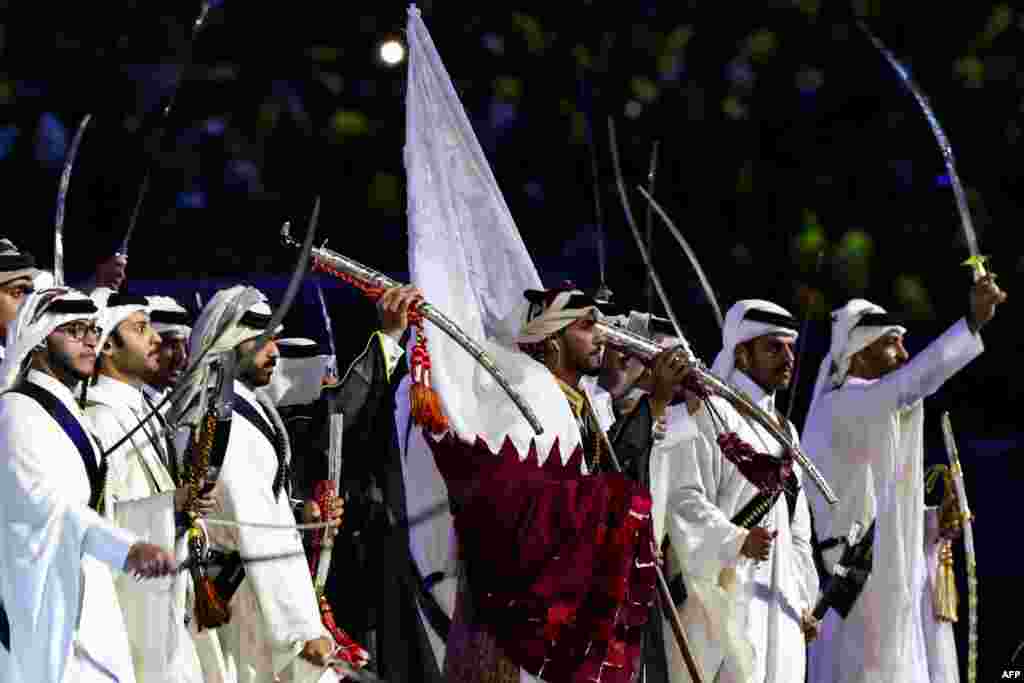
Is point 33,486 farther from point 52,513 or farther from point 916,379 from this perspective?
point 916,379

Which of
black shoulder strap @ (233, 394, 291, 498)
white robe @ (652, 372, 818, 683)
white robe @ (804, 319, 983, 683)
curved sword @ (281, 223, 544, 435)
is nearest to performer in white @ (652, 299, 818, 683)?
white robe @ (652, 372, 818, 683)

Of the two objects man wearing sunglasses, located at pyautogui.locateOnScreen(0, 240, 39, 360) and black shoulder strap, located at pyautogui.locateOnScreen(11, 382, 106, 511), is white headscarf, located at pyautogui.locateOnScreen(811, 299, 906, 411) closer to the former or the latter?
man wearing sunglasses, located at pyautogui.locateOnScreen(0, 240, 39, 360)

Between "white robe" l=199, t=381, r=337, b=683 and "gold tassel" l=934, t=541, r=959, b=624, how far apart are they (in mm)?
3349

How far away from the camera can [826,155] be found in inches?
477

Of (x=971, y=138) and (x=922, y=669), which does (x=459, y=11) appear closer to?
(x=971, y=138)

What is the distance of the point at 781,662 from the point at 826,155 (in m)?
5.20

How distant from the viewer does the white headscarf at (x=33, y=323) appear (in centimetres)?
571

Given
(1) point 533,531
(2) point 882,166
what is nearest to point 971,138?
(2) point 882,166

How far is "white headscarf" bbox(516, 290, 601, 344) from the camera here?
6.81m

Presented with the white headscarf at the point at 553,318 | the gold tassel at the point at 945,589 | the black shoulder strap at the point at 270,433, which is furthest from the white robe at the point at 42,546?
the gold tassel at the point at 945,589

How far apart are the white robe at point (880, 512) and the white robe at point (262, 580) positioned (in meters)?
2.78

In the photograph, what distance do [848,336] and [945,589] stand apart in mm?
1124

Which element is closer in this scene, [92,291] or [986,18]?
[92,291]

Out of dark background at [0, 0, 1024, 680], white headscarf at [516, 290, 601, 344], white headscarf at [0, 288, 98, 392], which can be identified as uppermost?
dark background at [0, 0, 1024, 680]
